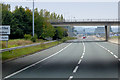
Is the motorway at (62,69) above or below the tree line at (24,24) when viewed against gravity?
below

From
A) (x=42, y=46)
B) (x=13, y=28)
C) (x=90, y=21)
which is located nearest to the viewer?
(x=42, y=46)

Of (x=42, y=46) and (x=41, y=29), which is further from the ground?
(x=41, y=29)

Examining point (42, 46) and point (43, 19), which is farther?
point (43, 19)

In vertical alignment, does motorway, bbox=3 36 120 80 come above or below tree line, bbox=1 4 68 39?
below

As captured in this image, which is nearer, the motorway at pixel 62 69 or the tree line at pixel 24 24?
the motorway at pixel 62 69

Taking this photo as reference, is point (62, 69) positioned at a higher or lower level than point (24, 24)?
lower

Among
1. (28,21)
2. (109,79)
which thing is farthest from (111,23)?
(109,79)

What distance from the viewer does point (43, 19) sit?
6456 cm

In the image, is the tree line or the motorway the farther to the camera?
the tree line

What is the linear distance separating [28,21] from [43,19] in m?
5.49

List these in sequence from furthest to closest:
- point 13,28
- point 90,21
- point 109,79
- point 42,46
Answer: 1. point 90,21
2. point 13,28
3. point 42,46
4. point 109,79

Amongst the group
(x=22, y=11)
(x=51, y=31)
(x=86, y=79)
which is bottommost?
(x=86, y=79)

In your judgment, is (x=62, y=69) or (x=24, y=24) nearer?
(x=62, y=69)

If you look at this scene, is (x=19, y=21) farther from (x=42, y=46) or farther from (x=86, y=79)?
(x=86, y=79)
